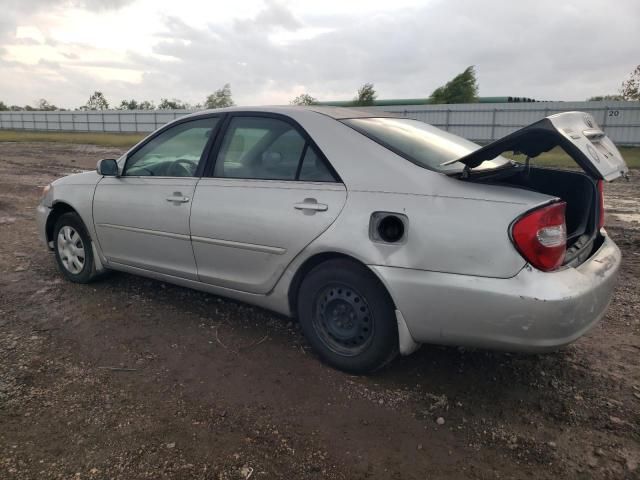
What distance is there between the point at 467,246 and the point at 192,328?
222cm

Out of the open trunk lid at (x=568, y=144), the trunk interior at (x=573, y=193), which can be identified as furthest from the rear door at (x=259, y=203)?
the trunk interior at (x=573, y=193)

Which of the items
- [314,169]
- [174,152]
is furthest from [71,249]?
[314,169]

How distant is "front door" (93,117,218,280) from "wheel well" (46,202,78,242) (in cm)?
53

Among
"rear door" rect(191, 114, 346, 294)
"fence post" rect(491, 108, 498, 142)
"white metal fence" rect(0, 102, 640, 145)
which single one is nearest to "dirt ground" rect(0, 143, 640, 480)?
"rear door" rect(191, 114, 346, 294)

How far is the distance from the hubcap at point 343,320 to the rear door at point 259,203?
346mm

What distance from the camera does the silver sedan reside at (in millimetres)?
2535

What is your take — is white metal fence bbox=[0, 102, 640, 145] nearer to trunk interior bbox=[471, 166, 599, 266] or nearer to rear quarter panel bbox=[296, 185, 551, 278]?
trunk interior bbox=[471, 166, 599, 266]

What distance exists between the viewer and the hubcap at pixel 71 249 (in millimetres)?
4695

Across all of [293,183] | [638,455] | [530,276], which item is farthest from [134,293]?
[638,455]

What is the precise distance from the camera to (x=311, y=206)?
309 centimetres

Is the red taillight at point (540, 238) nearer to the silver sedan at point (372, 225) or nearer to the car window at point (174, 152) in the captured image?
the silver sedan at point (372, 225)

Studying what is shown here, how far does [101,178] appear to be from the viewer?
4.47 m

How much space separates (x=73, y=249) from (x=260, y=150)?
91.2 inches

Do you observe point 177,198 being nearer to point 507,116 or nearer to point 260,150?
point 260,150
